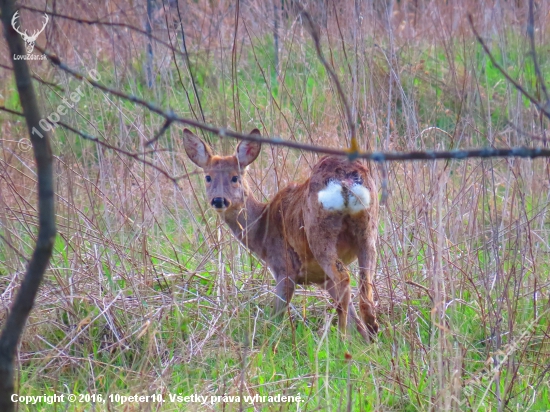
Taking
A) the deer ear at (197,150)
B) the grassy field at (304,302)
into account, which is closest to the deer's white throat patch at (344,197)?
the grassy field at (304,302)

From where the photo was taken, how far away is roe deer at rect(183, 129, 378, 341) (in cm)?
384

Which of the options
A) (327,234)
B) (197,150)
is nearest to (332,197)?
(327,234)

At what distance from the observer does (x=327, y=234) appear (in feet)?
13.0

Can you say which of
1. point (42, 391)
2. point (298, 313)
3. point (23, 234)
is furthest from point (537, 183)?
point (23, 234)

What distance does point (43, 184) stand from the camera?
1.58 meters

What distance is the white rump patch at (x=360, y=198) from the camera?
3805 mm

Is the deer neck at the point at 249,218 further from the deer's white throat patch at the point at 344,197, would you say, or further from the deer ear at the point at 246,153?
the deer's white throat patch at the point at 344,197

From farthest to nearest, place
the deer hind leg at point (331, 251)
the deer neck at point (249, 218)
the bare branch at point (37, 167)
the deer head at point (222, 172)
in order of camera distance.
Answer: the deer neck at point (249, 218) → the deer head at point (222, 172) → the deer hind leg at point (331, 251) → the bare branch at point (37, 167)

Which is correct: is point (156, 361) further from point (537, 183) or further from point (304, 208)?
point (537, 183)

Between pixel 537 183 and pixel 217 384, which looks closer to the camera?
pixel 217 384

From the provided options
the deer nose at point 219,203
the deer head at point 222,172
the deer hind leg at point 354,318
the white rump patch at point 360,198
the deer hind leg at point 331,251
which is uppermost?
the deer head at point 222,172

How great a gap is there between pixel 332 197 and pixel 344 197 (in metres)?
0.06

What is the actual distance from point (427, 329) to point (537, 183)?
3.74ft

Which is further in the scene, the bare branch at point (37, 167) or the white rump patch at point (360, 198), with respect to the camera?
the white rump patch at point (360, 198)
